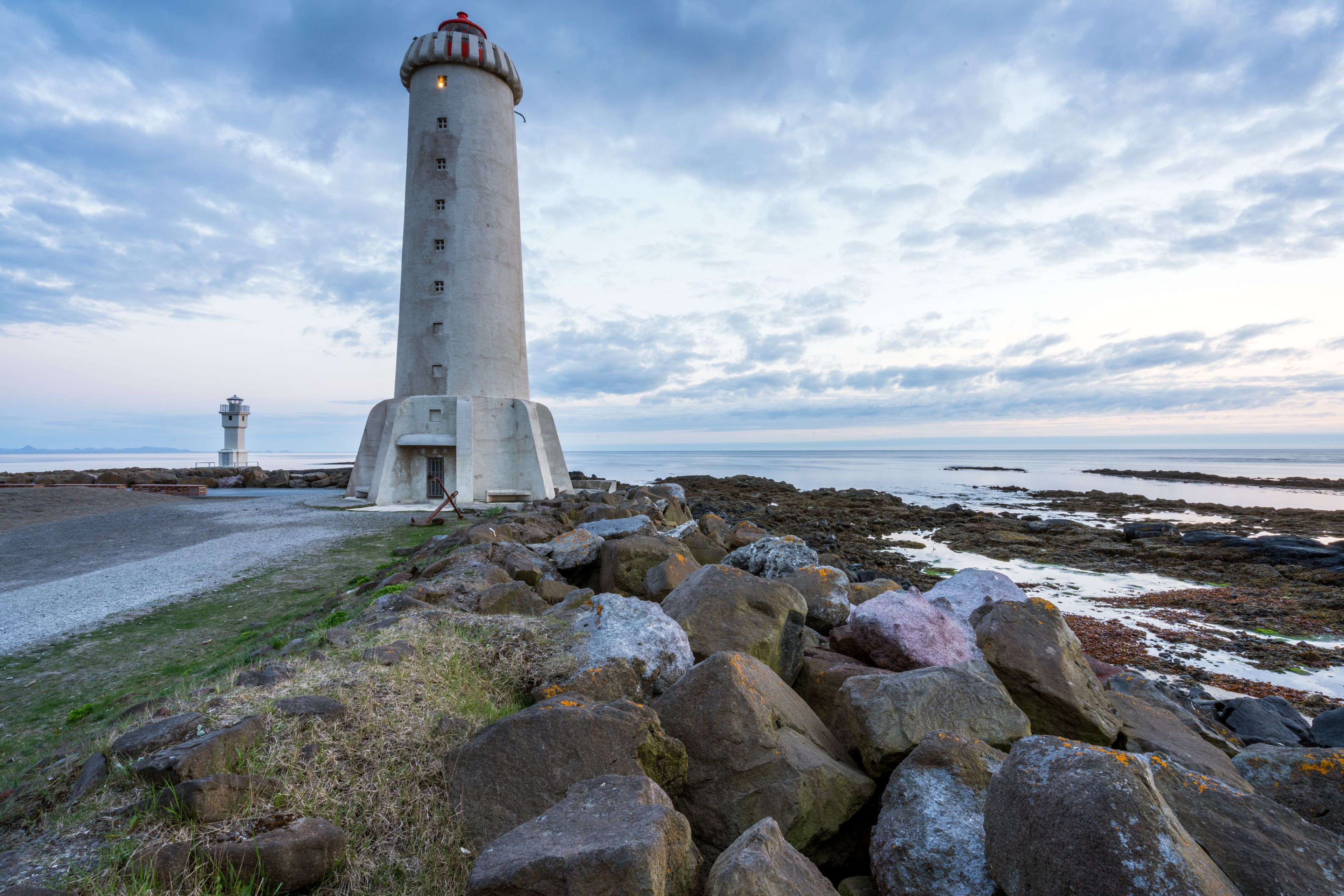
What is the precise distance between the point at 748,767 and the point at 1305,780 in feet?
8.28

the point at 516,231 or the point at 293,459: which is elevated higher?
the point at 516,231

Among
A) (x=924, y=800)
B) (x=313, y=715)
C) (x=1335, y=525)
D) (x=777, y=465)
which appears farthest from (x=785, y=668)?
(x=777, y=465)

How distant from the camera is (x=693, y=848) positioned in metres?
2.39

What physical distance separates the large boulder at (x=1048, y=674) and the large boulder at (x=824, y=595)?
5.03ft

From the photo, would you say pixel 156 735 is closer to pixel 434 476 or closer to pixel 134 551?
pixel 134 551

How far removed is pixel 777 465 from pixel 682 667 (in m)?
76.7

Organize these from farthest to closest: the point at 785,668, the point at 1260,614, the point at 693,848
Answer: the point at 1260,614 < the point at 785,668 < the point at 693,848

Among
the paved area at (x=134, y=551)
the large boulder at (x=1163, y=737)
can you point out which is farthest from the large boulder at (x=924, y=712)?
the paved area at (x=134, y=551)

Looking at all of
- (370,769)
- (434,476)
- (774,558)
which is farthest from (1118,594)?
(434,476)

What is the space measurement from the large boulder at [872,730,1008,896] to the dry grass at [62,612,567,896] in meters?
1.73

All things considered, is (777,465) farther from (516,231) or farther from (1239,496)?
(516,231)

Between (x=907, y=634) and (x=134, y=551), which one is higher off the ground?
(x=907, y=634)

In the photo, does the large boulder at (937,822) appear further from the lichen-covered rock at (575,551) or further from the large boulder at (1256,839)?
the lichen-covered rock at (575,551)

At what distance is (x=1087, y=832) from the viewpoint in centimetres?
197
